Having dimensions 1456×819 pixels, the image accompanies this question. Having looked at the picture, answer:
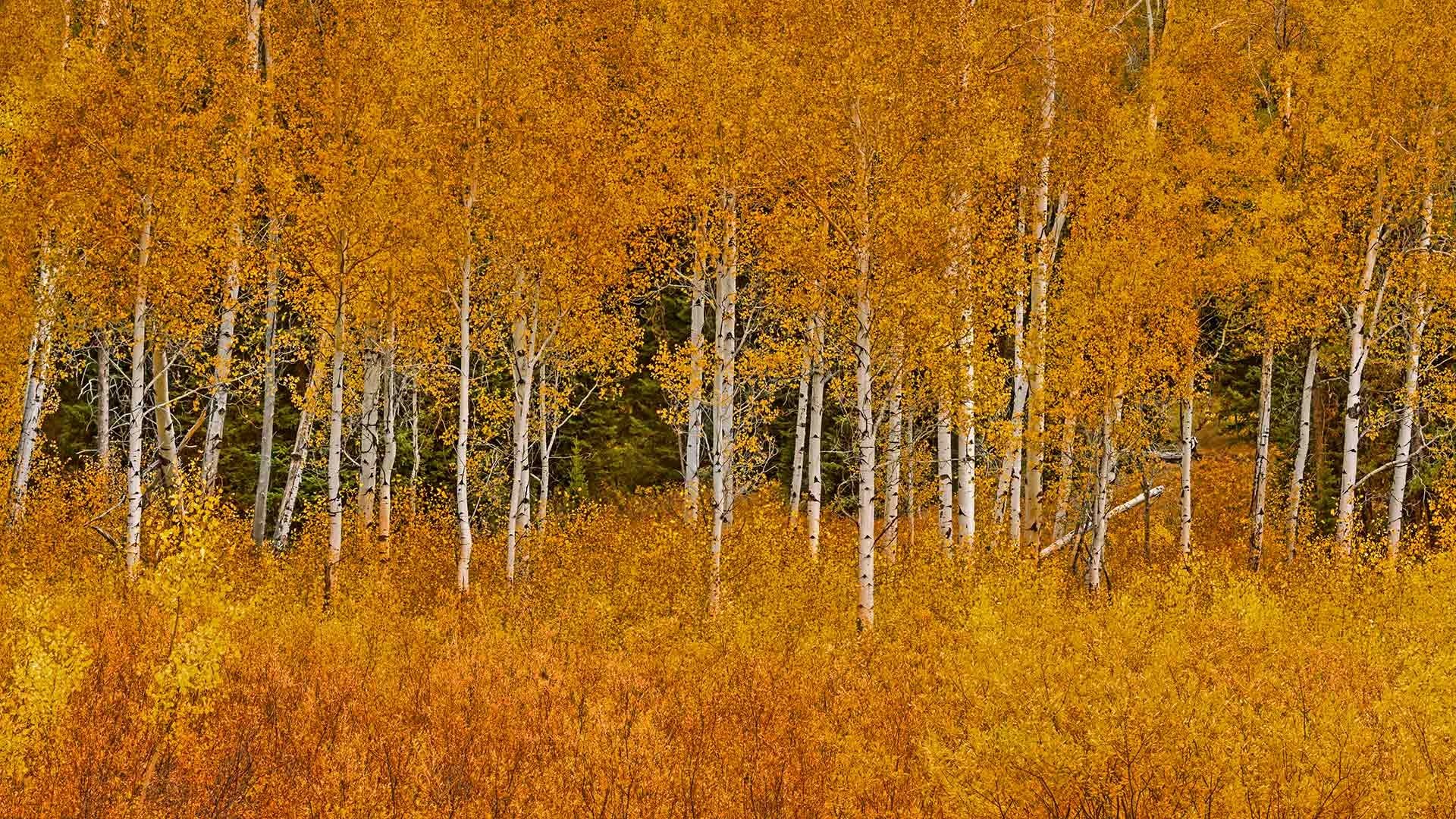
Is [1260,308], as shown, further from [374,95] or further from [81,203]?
[81,203]

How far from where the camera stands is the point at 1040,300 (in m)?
18.6

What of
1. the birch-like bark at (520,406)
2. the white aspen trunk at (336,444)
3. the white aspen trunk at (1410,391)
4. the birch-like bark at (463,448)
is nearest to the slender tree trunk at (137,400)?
the white aspen trunk at (336,444)

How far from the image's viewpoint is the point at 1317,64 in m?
24.1

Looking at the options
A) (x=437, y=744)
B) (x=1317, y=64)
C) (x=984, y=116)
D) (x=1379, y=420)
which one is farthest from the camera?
(x=1317, y=64)

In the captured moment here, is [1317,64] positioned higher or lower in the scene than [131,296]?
higher

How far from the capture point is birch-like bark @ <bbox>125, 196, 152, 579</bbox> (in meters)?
14.9

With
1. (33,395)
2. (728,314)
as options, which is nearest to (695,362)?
(728,314)

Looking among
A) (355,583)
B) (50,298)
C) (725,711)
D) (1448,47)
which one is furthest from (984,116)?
(50,298)

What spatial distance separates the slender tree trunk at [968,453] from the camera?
54.7 feet

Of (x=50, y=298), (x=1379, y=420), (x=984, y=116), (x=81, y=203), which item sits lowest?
(x=1379, y=420)

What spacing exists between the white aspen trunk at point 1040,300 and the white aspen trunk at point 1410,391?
658 cm

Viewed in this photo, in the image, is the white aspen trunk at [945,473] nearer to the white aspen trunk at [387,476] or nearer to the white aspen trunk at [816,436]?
the white aspen trunk at [816,436]

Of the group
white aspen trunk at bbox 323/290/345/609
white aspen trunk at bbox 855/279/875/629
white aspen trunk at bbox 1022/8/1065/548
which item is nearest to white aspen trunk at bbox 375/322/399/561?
white aspen trunk at bbox 323/290/345/609

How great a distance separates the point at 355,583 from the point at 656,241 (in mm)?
8444
